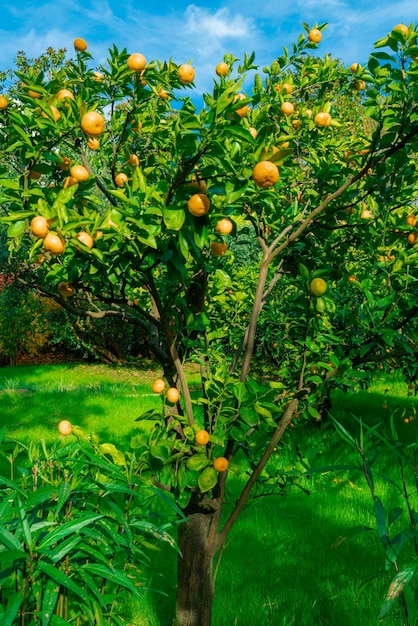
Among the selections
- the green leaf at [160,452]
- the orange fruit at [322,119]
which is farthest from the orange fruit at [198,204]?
the orange fruit at [322,119]

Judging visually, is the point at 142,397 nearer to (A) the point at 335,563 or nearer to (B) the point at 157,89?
(A) the point at 335,563

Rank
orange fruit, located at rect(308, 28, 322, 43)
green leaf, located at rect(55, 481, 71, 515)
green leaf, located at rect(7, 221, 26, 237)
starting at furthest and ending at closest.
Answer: orange fruit, located at rect(308, 28, 322, 43) < green leaf, located at rect(7, 221, 26, 237) < green leaf, located at rect(55, 481, 71, 515)

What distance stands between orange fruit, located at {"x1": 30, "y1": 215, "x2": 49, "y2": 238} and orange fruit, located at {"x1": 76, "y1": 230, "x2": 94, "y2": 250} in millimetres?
110

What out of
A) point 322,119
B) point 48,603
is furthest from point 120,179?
point 48,603

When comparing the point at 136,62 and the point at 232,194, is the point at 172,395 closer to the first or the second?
the point at 232,194

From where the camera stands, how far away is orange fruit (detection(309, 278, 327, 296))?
7.16ft

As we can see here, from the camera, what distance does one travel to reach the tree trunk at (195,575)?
2.39 metres

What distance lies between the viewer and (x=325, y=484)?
4805mm

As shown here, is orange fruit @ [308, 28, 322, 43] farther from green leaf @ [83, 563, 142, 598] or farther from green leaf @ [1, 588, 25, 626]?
green leaf @ [1, 588, 25, 626]

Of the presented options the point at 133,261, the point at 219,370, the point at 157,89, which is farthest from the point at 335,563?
the point at 157,89

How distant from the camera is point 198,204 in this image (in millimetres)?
1660

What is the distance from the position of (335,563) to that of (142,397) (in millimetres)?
5598

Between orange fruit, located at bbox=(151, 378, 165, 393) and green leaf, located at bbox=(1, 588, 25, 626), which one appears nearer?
green leaf, located at bbox=(1, 588, 25, 626)

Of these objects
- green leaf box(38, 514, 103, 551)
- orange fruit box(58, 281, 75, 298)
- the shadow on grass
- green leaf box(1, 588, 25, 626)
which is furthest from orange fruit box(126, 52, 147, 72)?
the shadow on grass
